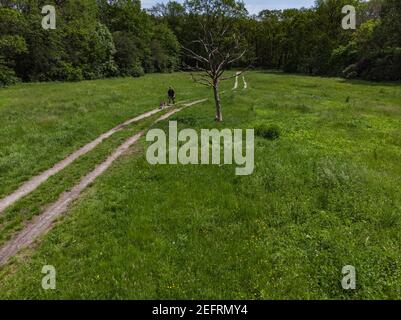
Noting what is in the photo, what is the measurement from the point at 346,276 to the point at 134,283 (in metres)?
5.33

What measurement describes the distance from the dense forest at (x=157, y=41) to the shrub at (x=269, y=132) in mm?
18209

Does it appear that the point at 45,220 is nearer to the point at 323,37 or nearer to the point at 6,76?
the point at 6,76

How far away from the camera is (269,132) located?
21.4 m

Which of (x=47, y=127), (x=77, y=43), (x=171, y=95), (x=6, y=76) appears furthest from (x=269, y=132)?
(x=77, y=43)

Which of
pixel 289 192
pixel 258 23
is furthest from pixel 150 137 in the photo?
pixel 258 23

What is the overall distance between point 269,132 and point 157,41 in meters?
87.6

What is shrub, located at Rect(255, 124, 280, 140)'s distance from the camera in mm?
21077

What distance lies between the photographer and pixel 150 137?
22000 millimetres

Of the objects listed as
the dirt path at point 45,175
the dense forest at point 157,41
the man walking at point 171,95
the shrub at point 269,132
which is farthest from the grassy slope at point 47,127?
the shrub at point 269,132

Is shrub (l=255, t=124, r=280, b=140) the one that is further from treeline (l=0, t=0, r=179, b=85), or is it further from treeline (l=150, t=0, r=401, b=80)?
treeline (l=0, t=0, r=179, b=85)

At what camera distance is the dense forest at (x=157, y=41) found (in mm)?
60531

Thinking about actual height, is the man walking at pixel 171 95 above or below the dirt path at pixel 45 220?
A: above

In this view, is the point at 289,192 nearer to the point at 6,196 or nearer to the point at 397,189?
the point at 397,189

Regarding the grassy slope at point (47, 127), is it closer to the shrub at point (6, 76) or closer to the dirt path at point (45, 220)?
the dirt path at point (45, 220)
